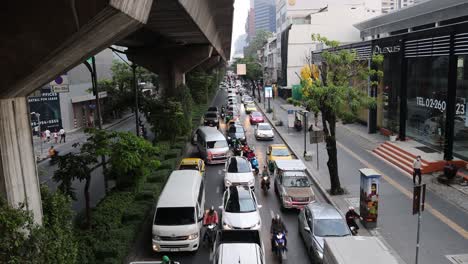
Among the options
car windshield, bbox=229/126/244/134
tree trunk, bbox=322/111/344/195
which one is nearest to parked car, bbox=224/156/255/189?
tree trunk, bbox=322/111/344/195

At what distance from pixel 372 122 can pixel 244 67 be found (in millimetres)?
47822

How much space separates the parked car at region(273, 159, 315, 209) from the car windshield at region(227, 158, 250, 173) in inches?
72.8

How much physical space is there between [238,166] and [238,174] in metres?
0.76

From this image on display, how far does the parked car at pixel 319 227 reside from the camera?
42.1ft

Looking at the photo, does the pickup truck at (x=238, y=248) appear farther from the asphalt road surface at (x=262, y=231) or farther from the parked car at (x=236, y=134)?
the parked car at (x=236, y=134)

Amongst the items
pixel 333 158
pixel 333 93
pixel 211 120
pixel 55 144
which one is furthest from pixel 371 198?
pixel 55 144

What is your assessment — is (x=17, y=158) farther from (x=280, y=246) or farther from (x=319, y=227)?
(x=319, y=227)

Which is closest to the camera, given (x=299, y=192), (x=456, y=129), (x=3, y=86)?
(x=3, y=86)

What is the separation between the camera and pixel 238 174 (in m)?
20.8

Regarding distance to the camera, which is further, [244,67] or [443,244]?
[244,67]

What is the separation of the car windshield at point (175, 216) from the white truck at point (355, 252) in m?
4.88

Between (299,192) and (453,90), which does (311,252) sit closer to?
(299,192)

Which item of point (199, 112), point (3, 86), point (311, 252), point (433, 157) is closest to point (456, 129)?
point (433, 157)

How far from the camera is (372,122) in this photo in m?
33.9
